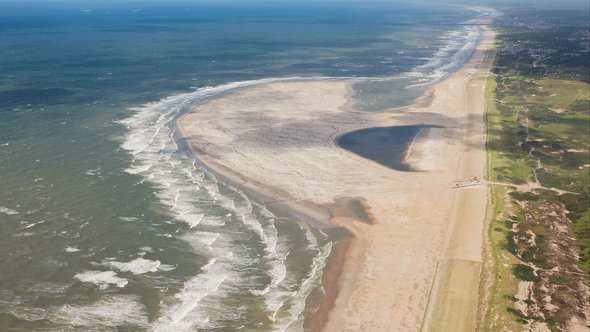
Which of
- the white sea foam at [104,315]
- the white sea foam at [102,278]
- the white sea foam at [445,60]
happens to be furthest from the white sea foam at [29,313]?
the white sea foam at [445,60]

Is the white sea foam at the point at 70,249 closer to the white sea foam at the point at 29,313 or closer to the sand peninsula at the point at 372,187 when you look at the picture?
the white sea foam at the point at 29,313

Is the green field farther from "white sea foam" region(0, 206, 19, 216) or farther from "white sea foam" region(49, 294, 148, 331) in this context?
"white sea foam" region(0, 206, 19, 216)

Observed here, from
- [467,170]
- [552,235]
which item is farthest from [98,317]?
[467,170]

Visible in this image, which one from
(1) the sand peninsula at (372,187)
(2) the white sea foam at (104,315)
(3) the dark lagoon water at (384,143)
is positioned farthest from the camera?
(3) the dark lagoon water at (384,143)

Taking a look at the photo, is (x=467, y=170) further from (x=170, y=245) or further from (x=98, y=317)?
(x=98, y=317)

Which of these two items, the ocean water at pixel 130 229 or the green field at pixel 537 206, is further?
the green field at pixel 537 206

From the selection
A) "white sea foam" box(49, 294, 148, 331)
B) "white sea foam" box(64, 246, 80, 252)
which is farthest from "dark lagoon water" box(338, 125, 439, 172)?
"white sea foam" box(49, 294, 148, 331)
